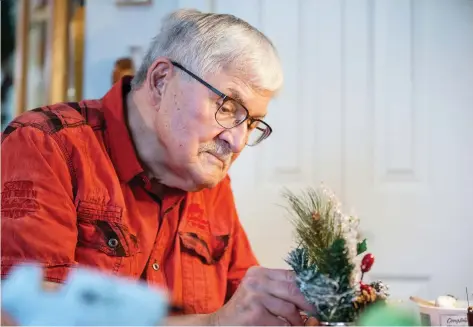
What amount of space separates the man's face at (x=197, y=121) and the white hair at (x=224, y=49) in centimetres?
1

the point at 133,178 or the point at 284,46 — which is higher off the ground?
the point at 284,46

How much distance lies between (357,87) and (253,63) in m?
0.18

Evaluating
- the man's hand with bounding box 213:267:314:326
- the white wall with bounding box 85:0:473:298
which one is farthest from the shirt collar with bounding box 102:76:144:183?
the man's hand with bounding box 213:267:314:326

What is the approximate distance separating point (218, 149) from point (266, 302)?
21 centimetres

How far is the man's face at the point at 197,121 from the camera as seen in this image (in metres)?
0.70

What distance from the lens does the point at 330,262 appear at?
18.6 inches

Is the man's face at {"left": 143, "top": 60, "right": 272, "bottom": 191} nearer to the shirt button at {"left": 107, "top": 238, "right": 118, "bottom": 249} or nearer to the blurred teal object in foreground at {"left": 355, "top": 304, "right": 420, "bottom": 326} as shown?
the shirt button at {"left": 107, "top": 238, "right": 118, "bottom": 249}

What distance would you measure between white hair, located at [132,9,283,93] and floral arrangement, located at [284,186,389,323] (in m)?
0.24

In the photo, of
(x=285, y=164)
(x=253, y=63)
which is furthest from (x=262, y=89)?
(x=285, y=164)

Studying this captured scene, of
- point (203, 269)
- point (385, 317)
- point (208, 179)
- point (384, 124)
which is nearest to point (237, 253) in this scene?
point (203, 269)

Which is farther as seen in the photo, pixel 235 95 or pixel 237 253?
pixel 237 253

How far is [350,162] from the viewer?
821mm

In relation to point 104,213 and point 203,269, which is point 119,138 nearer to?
point 104,213

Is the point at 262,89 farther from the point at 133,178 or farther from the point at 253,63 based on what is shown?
the point at 133,178
